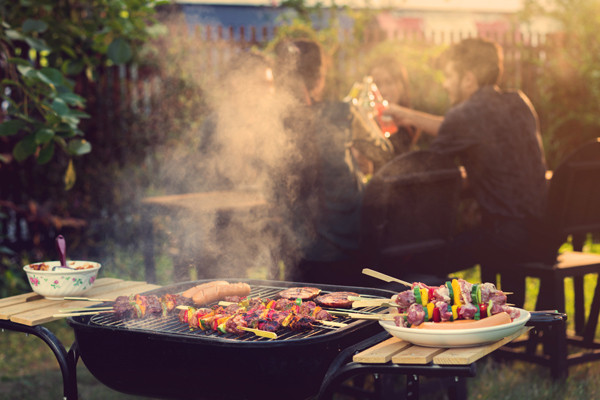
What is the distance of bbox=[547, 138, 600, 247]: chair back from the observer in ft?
13.5

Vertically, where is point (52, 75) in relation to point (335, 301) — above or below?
above

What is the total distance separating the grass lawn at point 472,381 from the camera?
4.05 metres

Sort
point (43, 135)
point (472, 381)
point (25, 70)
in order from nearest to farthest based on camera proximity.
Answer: point (43, 135) → point (25, 70) → point (472, 381)

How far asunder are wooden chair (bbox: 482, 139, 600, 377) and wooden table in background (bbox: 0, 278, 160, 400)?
95.8 inches

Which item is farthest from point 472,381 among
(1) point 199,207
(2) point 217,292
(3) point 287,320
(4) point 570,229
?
(3) point 287,320

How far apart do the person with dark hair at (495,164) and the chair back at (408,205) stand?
533 mm

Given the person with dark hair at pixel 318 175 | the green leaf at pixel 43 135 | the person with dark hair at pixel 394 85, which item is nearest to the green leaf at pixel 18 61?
the green leaf at pixel 43 135

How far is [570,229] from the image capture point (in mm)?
4328

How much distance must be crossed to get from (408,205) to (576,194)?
127 centimetres

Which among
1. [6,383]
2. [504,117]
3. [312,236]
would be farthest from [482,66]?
[6,383]

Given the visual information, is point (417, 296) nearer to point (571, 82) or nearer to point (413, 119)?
point (413, 119)

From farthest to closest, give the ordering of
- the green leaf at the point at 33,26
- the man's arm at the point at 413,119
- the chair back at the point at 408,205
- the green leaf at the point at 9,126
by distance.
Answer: the man's arm at the point at 413,119, the green leaf at the point at 33,26, the chair back at the point at 408,205, the green leaf at the point at 9,126

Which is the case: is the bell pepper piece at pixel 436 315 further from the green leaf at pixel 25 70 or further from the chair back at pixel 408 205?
the green leaf at pixel 25 70

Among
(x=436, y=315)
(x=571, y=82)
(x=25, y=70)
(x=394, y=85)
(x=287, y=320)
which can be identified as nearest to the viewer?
(x=436, y=315)
